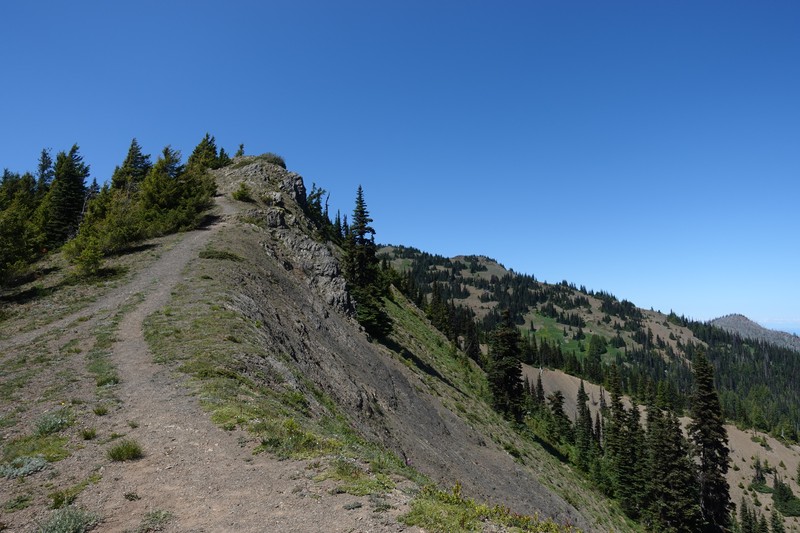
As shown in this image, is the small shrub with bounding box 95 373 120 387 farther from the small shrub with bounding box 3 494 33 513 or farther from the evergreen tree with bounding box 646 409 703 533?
the evergreen tree with bounding box 646 409 703 533

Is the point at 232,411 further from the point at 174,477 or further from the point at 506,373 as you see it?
the point at 506,373

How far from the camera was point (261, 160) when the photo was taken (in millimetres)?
88500

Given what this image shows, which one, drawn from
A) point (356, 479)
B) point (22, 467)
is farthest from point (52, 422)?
point (356, 479)

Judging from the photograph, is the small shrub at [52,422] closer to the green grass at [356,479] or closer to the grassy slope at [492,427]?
the green grass at [356,479]

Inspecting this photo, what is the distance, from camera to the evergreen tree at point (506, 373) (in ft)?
213

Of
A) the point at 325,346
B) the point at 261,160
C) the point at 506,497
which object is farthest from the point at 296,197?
the point at 506,497

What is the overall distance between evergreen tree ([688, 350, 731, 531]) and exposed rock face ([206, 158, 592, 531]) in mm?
27239

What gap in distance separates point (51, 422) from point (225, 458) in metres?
6.61

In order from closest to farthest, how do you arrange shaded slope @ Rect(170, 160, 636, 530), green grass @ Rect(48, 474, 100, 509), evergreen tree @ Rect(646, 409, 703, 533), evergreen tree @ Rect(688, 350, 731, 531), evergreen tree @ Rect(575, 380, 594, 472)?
green grass @ Rect(48, 474, 100, 509) < shaded slope @ Rect(170, 160, 636, 530) < evergreen tree @ Rect(688, 350, 731, 531) < evergreen tree @ Rect(646, 409, 703, 533) < evergreen tree @ Rect(575, 380, 594, 472)

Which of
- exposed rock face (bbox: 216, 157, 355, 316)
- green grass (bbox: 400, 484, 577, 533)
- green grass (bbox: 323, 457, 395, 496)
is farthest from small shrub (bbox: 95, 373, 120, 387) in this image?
exposed rock face (bbox: 216, 157, 355, 316)

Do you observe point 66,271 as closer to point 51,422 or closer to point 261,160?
point 51,422

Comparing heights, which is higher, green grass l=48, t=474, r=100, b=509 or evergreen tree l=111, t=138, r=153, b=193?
evergreen tree l=111, t=138, r=153, b=193

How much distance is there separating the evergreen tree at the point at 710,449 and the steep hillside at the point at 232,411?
19.8m

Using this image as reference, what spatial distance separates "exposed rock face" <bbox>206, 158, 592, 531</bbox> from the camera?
26.4 metres
